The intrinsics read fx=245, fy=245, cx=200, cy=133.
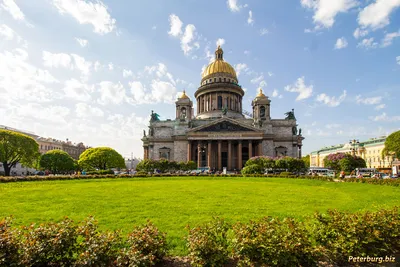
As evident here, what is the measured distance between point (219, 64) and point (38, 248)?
7445 cm

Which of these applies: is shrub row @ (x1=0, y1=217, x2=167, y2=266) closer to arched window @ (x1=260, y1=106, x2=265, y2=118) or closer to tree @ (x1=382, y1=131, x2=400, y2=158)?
arched window @ (x1=260, y1=106, x2=265, y2=118)

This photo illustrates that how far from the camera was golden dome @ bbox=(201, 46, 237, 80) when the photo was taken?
243 ft

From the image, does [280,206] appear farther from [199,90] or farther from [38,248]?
[199,90]

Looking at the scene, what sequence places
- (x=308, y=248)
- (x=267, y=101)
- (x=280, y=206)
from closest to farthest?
(x=308, y=248) → (x=280, y=206) → (x=267, y=101)

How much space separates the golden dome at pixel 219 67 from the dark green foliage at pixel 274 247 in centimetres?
7131

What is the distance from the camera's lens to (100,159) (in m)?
55.7

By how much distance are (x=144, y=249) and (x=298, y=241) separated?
11.1 feet

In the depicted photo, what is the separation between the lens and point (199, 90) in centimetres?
7556

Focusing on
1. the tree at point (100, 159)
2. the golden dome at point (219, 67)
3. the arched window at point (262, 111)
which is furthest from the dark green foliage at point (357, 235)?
the golden dome at point (219, 67)

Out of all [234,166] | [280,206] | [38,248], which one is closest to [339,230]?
[280,206]

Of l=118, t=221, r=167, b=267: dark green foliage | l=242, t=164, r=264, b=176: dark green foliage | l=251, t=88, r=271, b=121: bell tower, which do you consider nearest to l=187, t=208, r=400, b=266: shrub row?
l=118, t=221, r=167, b=267: dark green foliage

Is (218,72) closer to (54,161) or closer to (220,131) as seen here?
(220,131)

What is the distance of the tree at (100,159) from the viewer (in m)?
55.5

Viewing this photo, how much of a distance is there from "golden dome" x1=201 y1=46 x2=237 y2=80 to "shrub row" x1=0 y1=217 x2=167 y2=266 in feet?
236
